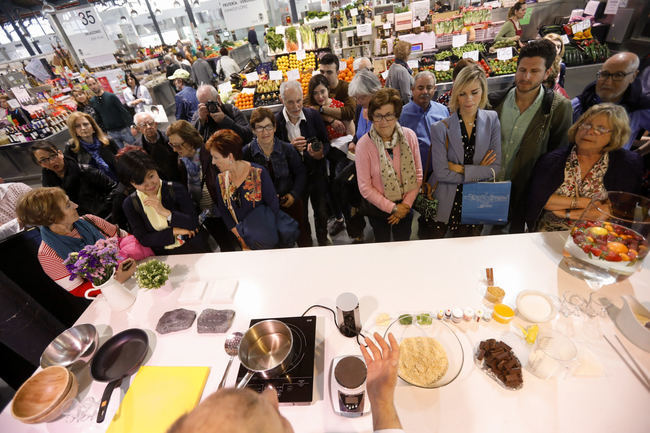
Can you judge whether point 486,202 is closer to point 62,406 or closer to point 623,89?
point 623,89

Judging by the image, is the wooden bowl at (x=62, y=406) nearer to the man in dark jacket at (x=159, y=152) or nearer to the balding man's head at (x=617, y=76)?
the man in dark jacket at (x=159, y=152)

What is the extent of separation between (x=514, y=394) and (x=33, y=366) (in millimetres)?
3263

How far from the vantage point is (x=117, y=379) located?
124 cm

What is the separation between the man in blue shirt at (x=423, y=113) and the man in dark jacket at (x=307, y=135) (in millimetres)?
836

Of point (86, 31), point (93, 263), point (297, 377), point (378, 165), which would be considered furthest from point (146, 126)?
point (86, 31)

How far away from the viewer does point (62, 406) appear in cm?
113

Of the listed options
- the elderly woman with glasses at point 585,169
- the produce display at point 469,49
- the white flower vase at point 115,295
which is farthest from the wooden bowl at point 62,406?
the produce display at point 469,49

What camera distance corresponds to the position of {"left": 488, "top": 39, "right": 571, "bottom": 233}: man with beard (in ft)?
6.44

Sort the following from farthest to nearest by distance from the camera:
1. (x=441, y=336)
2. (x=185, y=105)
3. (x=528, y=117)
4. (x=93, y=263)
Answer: (x=185, y=105), (x=528, y=117), (x=93, y=263), (x=441, y=336)

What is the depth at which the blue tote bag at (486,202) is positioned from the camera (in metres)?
1.85

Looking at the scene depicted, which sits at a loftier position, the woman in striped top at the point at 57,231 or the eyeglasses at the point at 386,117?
the eyeglasses at the point at 386,117

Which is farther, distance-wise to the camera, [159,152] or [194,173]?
[159,152]

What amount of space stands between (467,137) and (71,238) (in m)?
2.70

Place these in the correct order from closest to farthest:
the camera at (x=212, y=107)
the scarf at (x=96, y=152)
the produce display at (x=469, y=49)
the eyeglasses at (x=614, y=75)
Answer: the eyeglasses at (x=614, y=75) < the camera at (x=212, y=107) < the scarf at (x=96, y=152) < the produce display at (x=469, y=49)
